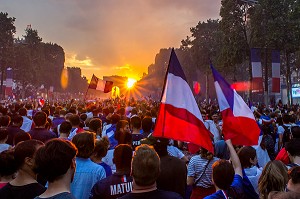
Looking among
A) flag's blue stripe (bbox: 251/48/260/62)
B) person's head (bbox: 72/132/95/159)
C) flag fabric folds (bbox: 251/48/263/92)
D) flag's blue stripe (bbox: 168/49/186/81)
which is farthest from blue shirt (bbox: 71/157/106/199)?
flag fabric folds (bbox: 251/48/263/92)

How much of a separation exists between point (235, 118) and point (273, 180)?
3.81 ft

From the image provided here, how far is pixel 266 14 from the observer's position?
35844 millimetres

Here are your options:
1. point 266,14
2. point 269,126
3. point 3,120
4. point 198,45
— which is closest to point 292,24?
point 266,14

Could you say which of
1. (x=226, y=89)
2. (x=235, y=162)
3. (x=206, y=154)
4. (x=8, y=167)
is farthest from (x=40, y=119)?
(x=235, y=162)

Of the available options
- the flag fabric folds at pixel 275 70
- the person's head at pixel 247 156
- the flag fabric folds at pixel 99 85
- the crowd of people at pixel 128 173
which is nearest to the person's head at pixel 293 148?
the crowd of people at pixel 128 173

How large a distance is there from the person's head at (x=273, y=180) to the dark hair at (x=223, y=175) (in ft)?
1.08

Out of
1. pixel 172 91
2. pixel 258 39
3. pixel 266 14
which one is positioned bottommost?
pixel 172 91

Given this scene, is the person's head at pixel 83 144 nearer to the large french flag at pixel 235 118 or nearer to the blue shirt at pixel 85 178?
the blue shirt at pixel 85 178

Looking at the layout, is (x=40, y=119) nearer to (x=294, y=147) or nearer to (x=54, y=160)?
(x=54, y=160)

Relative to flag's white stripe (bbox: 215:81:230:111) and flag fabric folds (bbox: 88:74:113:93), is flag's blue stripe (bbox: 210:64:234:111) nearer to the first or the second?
flag's white stripe (bbox: 215:81:230:111)

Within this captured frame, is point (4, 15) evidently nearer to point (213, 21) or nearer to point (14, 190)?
point (213, 21)

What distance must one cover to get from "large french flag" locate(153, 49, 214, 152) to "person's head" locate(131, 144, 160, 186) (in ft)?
3.17

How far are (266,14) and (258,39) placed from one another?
102 inches

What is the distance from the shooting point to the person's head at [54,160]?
2.98 meters
